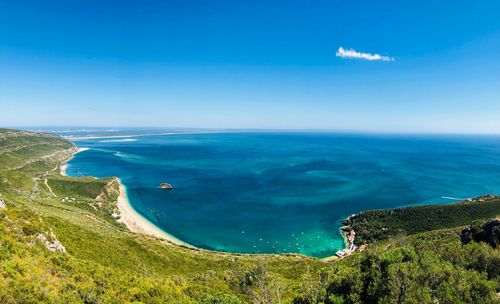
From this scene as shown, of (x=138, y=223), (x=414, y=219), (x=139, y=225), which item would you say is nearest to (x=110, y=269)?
(x=139, y=225)

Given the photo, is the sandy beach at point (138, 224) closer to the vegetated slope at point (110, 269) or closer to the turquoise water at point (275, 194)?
the turquoise water at point (275, 194)

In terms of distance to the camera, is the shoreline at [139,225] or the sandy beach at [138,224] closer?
the shoreline at [139,225]

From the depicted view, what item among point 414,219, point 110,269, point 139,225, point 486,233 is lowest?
point 139,225

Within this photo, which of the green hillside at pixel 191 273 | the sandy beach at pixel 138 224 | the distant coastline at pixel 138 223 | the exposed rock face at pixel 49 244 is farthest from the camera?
the sandy beach at pixel 138 224

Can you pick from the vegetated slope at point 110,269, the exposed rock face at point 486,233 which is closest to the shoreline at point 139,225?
the vegetated slope at point 110,269

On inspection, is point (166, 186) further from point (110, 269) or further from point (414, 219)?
point (414, 219)
